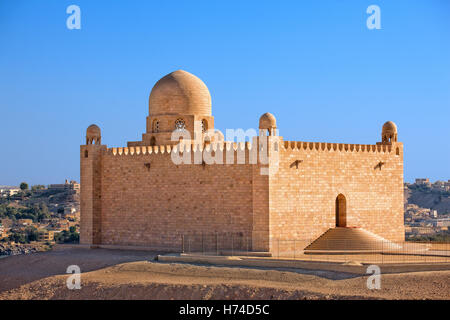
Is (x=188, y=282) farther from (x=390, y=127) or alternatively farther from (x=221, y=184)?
(x=390, y=127)

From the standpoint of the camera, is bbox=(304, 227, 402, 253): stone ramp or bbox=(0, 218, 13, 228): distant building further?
bbox=(0, 218, 13, 228): distant building

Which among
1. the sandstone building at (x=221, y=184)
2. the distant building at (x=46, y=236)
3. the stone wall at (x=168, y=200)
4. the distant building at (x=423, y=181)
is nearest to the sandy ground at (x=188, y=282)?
the stone wall at (x=168, y=200)

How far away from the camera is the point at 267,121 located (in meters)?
25.7

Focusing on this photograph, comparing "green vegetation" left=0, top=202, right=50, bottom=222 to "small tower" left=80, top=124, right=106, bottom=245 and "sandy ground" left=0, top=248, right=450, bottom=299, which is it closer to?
"small tower" left=80, top=124, right=106, bottom=245

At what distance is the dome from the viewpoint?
28938 mm

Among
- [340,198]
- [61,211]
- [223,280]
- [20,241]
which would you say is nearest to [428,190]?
[61,211]

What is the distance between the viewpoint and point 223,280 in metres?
22.1

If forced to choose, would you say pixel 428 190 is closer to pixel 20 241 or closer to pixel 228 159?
pixel 20 241

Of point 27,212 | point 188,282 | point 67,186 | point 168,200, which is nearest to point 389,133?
point 168,200

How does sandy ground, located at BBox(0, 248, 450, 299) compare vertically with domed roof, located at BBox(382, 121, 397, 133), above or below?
below

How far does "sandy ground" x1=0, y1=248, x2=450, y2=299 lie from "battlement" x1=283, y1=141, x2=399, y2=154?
5778mm

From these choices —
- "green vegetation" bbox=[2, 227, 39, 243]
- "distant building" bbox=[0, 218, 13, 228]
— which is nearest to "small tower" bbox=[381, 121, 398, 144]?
"green vegetation" bbox=[2, 227, 39, 243]

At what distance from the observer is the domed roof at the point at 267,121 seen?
2566 centimetres
